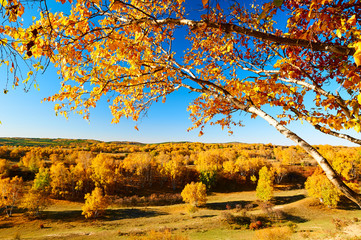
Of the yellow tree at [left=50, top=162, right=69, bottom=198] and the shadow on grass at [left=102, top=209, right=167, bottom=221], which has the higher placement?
the yellow tree at [left=50, top=162, right=69, bottom=198]

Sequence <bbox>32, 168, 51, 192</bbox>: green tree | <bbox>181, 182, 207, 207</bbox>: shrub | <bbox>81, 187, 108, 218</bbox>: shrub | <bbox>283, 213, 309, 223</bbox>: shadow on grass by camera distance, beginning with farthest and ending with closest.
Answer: <bbox>32, 168, 51, 192</bbox>: green tree
<bbox>181, 182, 207, 207</bbox>: shrub
<bbox>81, 187, 108, 218</bbox>: shrub
<bbox>283, 213, 309, 223</bbox>: shadow on grass

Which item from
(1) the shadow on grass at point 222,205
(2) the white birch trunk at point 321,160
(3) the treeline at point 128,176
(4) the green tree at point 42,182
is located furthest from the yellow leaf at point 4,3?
(4) the green tree at point 42,182

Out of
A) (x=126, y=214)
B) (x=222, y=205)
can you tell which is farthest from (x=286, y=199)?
(x=126, y=214)

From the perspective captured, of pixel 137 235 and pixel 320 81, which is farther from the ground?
pixel 320 81

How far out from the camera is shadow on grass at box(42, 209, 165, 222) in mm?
35094

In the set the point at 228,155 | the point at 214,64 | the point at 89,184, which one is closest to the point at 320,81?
the point at 214,64

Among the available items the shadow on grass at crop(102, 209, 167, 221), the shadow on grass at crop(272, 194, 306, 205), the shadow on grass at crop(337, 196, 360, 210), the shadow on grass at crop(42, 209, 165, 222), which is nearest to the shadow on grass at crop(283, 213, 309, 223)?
the shadow on grass at crop(272, 194, 306, 205)

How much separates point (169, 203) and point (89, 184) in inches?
994

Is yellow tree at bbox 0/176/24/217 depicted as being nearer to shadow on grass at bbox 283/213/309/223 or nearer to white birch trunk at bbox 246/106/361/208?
white birch trunk at bbox 246/106/361/208

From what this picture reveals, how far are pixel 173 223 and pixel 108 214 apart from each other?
1511 centimetres

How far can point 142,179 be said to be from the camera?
61.5m

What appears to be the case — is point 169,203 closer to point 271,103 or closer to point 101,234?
point 101,234

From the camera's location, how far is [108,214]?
38.3m

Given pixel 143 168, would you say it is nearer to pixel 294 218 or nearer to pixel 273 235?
pixel 273 235
